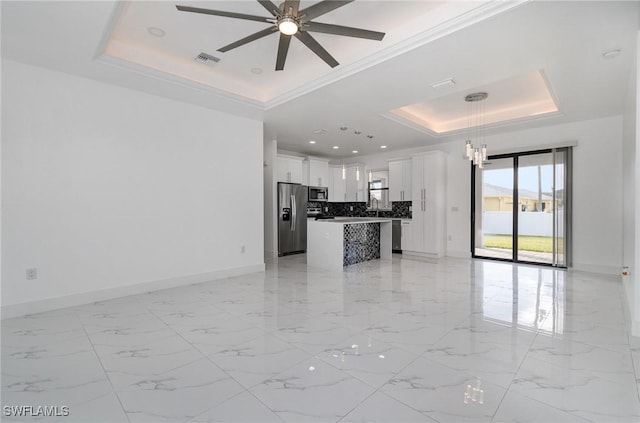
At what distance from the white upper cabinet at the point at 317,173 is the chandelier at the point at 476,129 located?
369 cm

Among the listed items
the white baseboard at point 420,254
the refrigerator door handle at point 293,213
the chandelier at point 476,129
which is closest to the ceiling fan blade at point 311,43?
the chandelier at point 476,129

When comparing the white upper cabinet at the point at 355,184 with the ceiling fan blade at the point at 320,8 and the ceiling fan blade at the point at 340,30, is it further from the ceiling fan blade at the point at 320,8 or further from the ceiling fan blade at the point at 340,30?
the ceiling fan blade at the point at 320,8

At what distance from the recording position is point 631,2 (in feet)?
7.32

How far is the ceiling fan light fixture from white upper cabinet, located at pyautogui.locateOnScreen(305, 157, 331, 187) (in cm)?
559

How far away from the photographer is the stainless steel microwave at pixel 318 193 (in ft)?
26.7

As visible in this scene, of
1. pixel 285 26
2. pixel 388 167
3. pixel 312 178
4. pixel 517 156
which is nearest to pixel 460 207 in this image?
pixel 517 156

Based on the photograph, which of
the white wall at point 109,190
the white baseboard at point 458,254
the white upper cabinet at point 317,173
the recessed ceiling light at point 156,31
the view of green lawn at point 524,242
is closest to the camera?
the recessed ceiling light at point 156,31

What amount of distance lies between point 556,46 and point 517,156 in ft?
12.0

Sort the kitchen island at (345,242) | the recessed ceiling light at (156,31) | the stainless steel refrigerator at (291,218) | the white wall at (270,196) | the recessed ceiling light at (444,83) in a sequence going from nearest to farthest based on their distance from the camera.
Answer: the recessed ceiling light at (156,31) < the recessed ceiling light at (444,83) < the kitchen island at (345,242) < the white wall at (270,196) < the stainless steel refrigerator at (291,218)

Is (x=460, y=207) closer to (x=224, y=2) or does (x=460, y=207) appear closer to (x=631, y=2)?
(x=631, y=2)

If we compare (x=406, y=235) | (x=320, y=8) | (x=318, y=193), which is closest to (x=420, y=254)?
(x=406, y=235)

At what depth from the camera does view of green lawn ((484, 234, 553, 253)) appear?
5743 mm

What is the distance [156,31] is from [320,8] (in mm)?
2057

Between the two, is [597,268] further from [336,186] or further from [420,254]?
[336,186]
